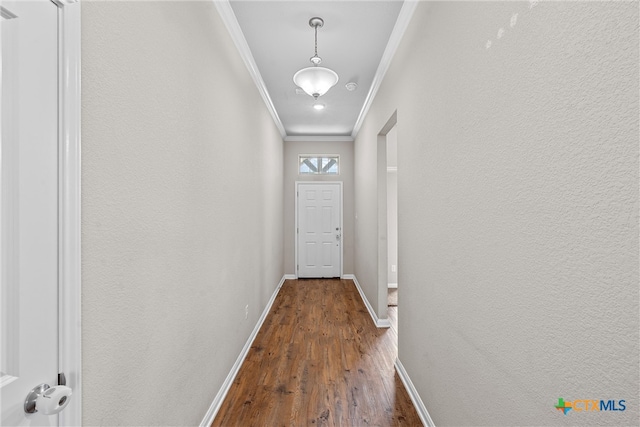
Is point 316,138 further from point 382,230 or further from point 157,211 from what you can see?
point 157,211

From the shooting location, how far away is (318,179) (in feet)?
18.8

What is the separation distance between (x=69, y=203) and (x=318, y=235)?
496 cm

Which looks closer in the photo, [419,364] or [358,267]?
[419,364]

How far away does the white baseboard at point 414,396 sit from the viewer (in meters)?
1.77

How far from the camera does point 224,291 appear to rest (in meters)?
2.10

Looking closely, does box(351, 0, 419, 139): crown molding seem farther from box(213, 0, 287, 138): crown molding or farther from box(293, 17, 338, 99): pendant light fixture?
box(213, 0, 287, 138): crown molding

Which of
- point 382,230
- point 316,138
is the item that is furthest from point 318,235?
point 382,230

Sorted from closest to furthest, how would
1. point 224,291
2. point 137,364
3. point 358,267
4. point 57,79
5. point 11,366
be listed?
point 11,366
point 57,79
point 137,364
point 224,291
point 358,267

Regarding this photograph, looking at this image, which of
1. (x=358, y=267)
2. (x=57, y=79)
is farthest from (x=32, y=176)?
(x=358, y=267)

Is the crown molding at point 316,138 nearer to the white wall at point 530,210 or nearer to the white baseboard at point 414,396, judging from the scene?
the white wall at point 530,210

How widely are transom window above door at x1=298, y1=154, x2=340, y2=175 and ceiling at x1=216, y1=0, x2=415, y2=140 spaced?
1.84 metres

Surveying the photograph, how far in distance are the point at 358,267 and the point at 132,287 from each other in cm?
417

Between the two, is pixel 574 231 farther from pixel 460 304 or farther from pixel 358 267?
pixel 358 267

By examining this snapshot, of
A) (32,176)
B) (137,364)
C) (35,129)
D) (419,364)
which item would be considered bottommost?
(419,364)
